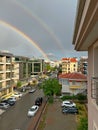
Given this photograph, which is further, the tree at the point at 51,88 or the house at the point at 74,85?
the house at the point at 74,85

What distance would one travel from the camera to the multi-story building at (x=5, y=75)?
26953 millimetres

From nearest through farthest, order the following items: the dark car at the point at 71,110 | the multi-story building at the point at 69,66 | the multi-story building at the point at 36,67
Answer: the dark car at the point at 71,110 → the multi-story building at the point at 36,67 → the multi-story building at the point at 69,66

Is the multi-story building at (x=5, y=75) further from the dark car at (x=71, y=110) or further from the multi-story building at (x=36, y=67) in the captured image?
the multi-story building at (x=36, y=67)

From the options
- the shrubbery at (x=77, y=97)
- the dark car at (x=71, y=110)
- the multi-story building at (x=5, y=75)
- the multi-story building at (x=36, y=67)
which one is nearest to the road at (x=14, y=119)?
the dark car at (x=71, y=110)

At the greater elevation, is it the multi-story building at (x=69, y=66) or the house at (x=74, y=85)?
the multi-story building at (x=69, y=66)

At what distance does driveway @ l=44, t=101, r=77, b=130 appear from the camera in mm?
15469

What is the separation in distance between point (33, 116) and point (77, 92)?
1126 cm

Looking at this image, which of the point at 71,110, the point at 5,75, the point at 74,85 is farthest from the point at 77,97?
the point at 5,75

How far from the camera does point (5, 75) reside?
28.0 metres

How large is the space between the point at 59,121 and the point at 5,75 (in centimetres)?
1227

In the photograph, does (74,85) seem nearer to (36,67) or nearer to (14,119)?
(14,119)

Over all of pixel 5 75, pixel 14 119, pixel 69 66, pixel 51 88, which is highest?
pixel 69 66

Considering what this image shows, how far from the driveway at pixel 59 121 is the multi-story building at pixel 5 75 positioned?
7575mm

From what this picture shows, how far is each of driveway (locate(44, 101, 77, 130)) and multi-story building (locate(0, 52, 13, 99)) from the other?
7575mm
